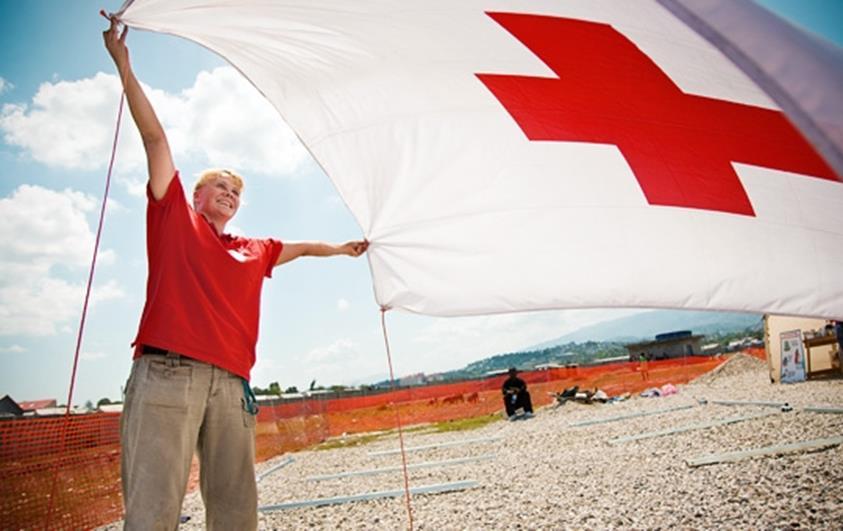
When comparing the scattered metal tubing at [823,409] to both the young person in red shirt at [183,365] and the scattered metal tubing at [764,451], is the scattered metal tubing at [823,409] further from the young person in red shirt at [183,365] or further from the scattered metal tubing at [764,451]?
the young person in red shirt at [183,365]

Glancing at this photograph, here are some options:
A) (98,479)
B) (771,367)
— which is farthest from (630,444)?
(771,367)

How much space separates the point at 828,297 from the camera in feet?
6.07

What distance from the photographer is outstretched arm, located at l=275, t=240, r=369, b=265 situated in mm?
2520

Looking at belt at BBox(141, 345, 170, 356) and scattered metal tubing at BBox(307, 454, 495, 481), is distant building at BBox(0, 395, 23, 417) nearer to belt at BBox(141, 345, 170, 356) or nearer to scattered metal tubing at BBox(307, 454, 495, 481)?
scattered metal tubing at BBox(307, 454, 495, 481)

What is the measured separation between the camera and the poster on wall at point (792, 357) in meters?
12.5

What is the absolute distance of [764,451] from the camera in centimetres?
491

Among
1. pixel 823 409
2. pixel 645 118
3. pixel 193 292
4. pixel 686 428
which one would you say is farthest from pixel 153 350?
pixel 823 409

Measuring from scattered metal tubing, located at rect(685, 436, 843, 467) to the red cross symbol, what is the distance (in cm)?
384

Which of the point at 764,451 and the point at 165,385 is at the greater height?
the point at 165,385

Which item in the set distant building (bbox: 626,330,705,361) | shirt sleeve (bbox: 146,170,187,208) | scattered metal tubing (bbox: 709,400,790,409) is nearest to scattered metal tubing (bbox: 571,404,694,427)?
scattered metal tubing (bbox: 709,400,790,409)

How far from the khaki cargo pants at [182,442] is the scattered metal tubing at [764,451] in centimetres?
452

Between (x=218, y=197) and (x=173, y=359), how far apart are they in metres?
0.76

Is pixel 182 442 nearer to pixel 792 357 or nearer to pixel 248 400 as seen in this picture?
pixel 248 400

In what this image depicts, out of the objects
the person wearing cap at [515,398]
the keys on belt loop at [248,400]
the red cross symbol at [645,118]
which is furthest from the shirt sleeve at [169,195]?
the person wearing cap at [515,398]
